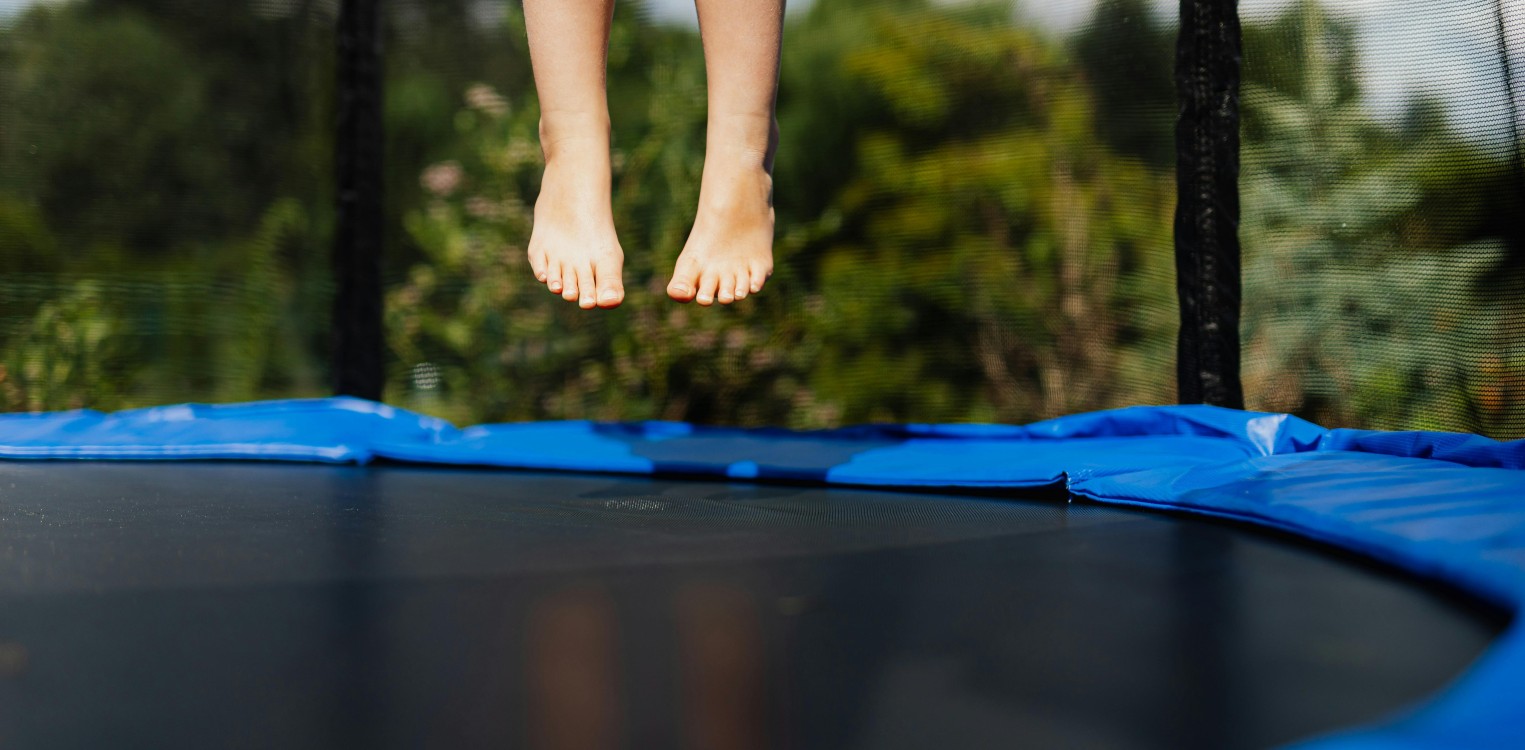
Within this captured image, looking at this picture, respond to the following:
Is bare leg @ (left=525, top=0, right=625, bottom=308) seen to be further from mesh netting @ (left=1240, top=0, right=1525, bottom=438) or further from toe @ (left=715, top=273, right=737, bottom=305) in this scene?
mesh netting @ (left=1240, top=0, right=1525, bottom=438)

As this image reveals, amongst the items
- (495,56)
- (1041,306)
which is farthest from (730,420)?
(495,56)

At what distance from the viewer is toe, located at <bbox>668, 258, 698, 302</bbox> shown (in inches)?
50.8

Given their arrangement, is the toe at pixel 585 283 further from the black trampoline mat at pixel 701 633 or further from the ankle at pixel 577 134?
the black trampoline mat at pixel 701 633

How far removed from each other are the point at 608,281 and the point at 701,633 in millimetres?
697

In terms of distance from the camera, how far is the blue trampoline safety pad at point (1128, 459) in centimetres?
75

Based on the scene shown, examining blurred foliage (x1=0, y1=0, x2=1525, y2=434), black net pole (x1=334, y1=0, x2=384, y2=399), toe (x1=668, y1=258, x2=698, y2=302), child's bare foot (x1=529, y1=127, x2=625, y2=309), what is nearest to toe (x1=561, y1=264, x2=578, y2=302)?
child's bare foot (x1=529, y1=127, x2=625, y2=309)

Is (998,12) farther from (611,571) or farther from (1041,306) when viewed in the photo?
(611,571)

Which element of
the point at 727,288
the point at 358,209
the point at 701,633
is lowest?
the point at 701,633

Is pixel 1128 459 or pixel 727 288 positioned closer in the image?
pixel 727 288

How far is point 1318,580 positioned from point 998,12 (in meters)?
2.09

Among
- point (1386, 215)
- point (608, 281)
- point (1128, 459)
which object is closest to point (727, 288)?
point (608, 281)

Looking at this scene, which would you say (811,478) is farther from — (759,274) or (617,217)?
(617,217)

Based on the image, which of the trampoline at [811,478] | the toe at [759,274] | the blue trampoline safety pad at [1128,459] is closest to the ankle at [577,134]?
the toe at [759,274]

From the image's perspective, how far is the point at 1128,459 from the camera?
1.45 m
